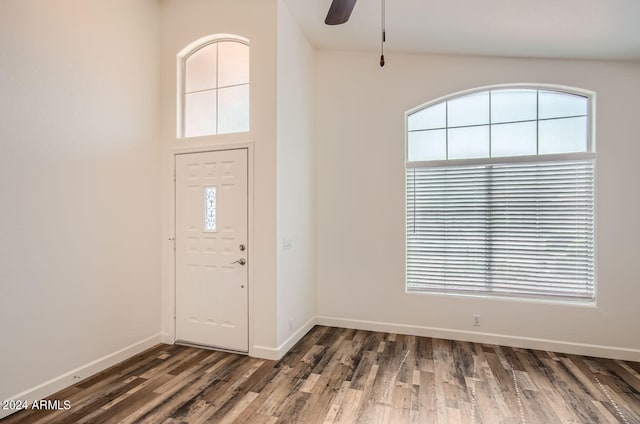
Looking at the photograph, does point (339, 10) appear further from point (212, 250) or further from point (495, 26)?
point (212, 250)

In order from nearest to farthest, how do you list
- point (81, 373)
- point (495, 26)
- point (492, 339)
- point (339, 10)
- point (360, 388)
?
point (339, 10) < point (360, 388) < point (81, 373) < point (495, 26) < point (492, 339)

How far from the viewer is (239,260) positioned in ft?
10.8

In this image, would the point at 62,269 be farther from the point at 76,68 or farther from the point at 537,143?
the point at 537,143

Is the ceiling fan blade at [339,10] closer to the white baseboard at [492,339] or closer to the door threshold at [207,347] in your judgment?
the door threshold at [207,347]

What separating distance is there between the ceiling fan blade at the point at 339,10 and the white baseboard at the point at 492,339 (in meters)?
3.36

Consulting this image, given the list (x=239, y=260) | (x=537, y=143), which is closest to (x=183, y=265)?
(x=239, y=260)

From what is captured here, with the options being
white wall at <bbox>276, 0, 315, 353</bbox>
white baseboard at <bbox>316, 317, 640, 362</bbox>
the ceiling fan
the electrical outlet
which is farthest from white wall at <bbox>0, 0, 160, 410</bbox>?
the electrical outlet

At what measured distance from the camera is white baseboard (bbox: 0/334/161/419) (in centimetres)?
238

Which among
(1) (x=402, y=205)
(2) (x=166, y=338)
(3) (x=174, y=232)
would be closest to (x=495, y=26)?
(1) (x=402, y=205)

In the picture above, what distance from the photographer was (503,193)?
356 centimetres

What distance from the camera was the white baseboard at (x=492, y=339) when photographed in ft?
10.3

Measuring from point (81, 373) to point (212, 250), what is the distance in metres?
1.53

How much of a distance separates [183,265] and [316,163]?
6.88ft

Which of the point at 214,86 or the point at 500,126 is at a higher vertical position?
the point at 214,86
